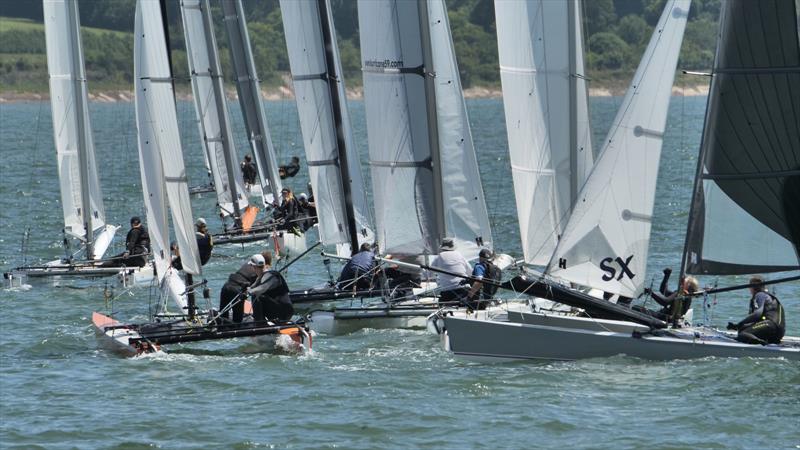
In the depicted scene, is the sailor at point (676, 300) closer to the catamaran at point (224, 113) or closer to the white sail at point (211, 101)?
the catamaran at point (224, 113)

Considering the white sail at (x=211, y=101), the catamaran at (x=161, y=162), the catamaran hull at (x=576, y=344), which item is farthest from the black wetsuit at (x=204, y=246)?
the white sail at (x=211, y=101)

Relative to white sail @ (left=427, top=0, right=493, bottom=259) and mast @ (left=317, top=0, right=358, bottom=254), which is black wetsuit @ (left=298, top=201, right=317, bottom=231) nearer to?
mast @ (left=317, top=0, right=358, bottom=254)

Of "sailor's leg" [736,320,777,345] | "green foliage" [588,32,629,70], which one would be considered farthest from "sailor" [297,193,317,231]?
"green foliage" [588,32,629,70]

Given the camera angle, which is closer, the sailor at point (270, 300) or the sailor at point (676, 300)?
the sailor at point (676, 300)

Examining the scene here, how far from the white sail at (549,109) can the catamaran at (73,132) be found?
9535 millimetres

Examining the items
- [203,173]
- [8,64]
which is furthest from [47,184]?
[8,64]

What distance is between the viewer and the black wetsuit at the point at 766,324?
62.2 ft

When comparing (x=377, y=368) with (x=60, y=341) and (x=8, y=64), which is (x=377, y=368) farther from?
(x=8, y=64)

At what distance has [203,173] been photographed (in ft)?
198

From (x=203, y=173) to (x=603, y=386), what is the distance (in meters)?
43.4

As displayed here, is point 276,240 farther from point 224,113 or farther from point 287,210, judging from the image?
point 224,113

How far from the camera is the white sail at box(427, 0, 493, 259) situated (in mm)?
23906

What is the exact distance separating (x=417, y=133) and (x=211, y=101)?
1529 centimetres

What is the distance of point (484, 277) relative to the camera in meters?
22.2
